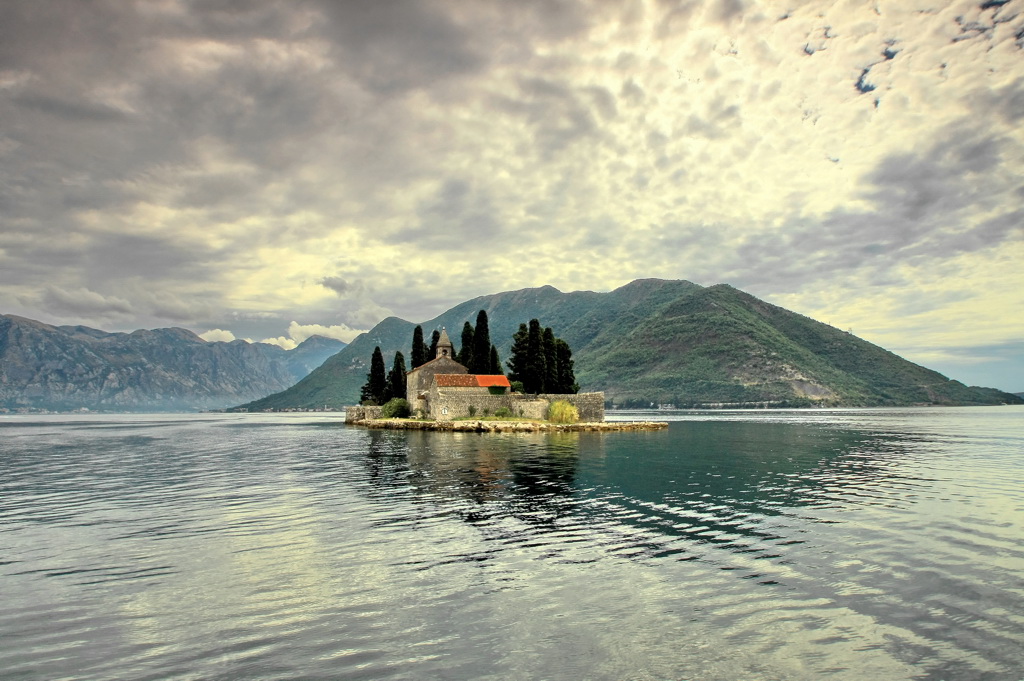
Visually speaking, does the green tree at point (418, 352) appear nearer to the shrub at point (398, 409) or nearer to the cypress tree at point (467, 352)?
the cypress tree at point (467, 352)

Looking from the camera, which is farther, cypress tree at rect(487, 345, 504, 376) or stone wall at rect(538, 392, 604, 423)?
cypress tree at rect(487, 345, 504, 376)

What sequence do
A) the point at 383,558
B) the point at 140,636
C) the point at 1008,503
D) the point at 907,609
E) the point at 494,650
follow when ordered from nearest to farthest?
the point at 494,650 → the point at 140,636 → the point at 907,609 → the point at 383,558 → the point at 1008,503

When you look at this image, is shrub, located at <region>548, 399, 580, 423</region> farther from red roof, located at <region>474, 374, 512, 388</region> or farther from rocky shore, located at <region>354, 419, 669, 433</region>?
red roof, located at <region>474, 374, 512, 388</region>

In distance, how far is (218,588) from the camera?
44.8ft

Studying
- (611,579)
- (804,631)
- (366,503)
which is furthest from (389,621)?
(366,503)

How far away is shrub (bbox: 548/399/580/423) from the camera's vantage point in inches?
3342

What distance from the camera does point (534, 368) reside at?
8944 centimetres

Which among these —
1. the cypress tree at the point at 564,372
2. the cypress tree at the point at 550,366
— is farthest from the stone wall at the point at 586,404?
the cypress tree at the point at 564,372

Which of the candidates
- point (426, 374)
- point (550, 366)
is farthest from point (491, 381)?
point (426, 374)

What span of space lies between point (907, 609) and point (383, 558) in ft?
41.0

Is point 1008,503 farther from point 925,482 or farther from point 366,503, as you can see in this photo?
point 366,503

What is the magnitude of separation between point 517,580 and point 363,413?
110 m

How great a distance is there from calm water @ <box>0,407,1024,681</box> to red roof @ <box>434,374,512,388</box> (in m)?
54.9

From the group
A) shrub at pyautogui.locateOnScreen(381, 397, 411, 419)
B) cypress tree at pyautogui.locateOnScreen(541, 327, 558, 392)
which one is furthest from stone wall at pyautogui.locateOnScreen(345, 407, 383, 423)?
cypress tree at pyautogui.locateOnScreen(541, 327, 558, 392)
